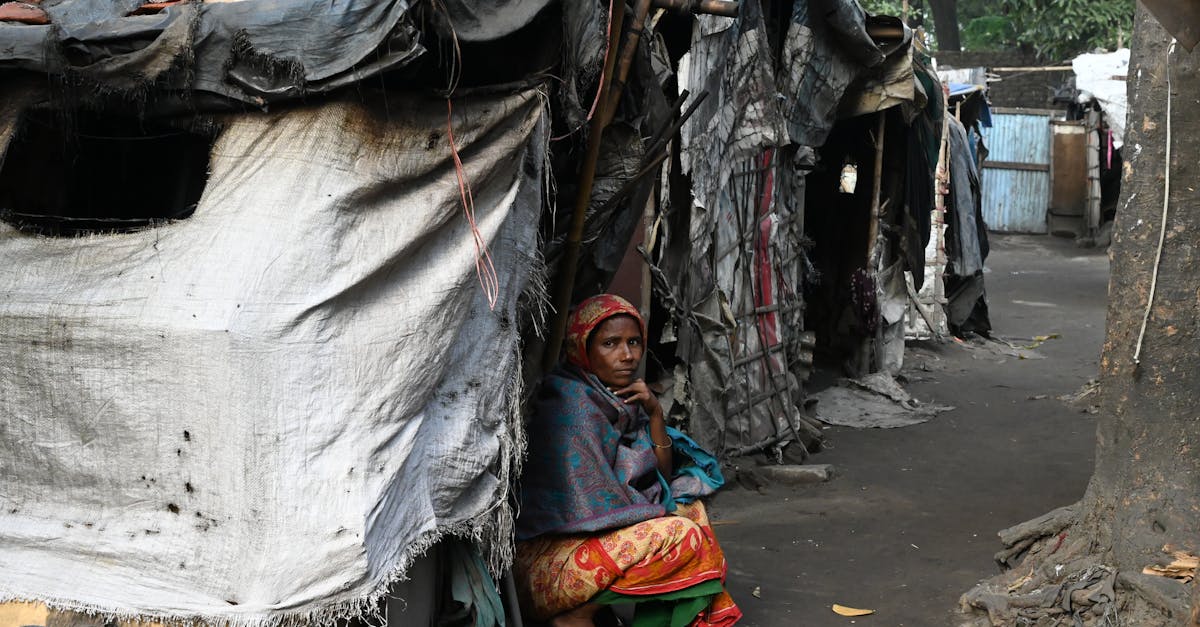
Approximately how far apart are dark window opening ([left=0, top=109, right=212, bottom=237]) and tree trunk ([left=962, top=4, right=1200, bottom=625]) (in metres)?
3.33

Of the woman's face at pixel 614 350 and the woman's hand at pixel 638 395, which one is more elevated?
the woman's face at pixel 614 350

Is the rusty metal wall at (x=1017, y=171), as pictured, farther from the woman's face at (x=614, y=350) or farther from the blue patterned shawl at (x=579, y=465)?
the blue patterned shawl at (x=579, y=465)

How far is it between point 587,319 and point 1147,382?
82.6 inches

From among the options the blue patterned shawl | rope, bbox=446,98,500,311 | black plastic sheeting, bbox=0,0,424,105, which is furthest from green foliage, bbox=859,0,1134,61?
black plastic sheeting, bbox=0,0,424,105

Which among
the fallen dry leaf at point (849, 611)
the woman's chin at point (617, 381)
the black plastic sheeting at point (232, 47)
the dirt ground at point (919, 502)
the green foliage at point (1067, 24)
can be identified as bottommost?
the dirt ground at point (919, 502)

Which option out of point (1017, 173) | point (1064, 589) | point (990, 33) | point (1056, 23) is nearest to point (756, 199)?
point (1064, 589)

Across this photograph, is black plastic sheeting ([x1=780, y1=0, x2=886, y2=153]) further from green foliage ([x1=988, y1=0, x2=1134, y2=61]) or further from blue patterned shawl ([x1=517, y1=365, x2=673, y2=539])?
green foliage ([x1=988, y1=0, x2=1134, y2=61])

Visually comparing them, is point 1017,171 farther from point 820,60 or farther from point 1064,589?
point 1064,589

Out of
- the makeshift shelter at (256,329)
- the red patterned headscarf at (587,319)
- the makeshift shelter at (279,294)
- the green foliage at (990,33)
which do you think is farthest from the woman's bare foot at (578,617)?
the green foliage at (990,33)

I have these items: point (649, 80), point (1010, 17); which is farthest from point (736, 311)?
point (1010, 17)

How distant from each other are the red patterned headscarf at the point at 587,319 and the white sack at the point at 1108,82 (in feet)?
50.3

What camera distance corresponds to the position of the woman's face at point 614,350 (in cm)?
394

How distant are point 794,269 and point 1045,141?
15240mm

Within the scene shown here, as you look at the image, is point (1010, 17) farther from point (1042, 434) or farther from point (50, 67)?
point (50, 67)
